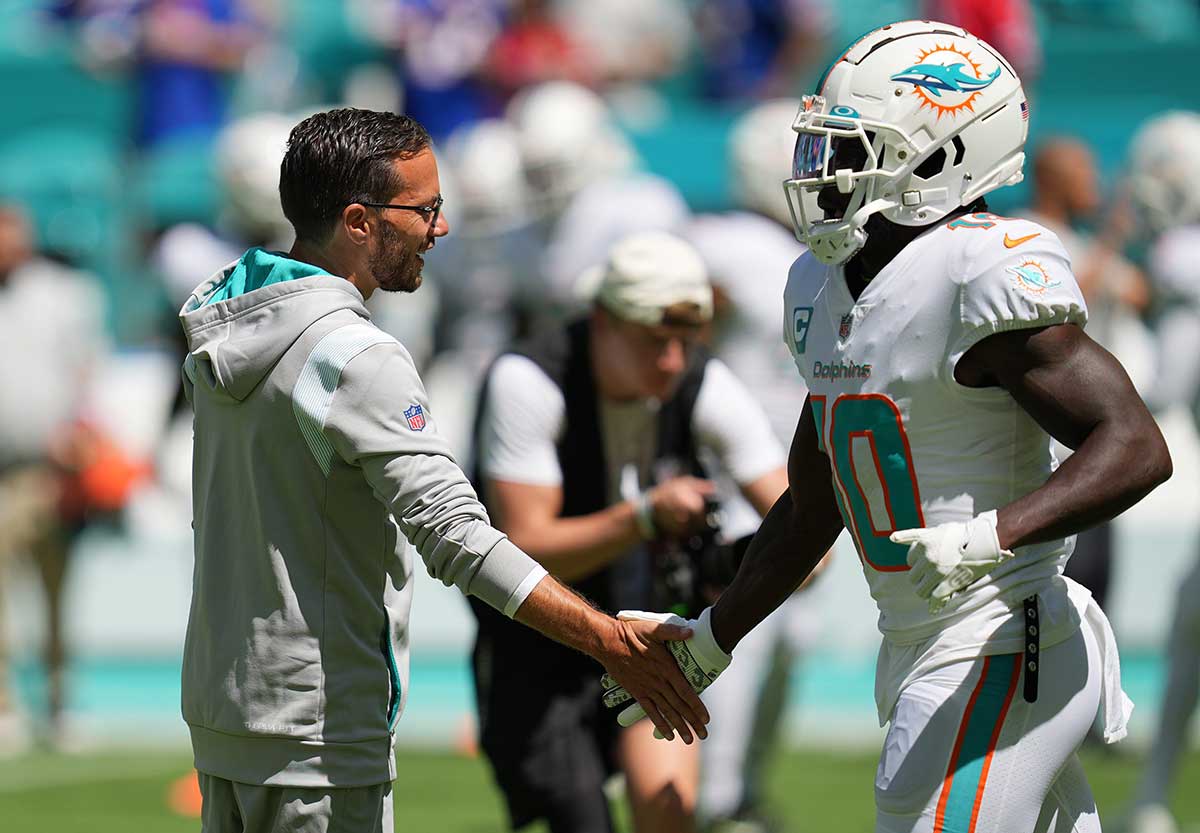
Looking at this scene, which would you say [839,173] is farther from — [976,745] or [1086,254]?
[1086,254]

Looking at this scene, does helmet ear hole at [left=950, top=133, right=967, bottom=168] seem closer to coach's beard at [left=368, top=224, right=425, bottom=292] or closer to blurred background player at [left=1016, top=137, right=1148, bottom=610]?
coach's beard at [left=368, top=224, right=425, bottom=292]

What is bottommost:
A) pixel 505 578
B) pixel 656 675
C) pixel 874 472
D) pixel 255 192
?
→ pixel 656 675

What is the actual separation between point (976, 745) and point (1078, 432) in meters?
0.53

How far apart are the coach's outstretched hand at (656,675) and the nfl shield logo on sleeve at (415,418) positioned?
509mm

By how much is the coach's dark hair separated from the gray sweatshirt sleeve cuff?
638 millimetres

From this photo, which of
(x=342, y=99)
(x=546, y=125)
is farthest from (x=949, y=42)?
(x=342, y=99)

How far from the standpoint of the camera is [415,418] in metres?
3.26

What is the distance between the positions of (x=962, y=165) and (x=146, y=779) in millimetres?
5453

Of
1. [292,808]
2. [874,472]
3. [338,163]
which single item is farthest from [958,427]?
[292,808]

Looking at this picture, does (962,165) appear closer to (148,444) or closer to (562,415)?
(562,415)

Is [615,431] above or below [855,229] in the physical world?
below

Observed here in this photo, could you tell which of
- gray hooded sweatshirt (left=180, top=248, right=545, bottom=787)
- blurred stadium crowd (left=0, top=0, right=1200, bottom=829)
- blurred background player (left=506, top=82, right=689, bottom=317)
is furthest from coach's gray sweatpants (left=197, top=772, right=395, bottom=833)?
blurred background player (left=506, top=82, right=689, bottom=317)

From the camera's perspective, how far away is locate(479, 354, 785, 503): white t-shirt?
475 centimetres

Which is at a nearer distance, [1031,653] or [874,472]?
[1031,653]
